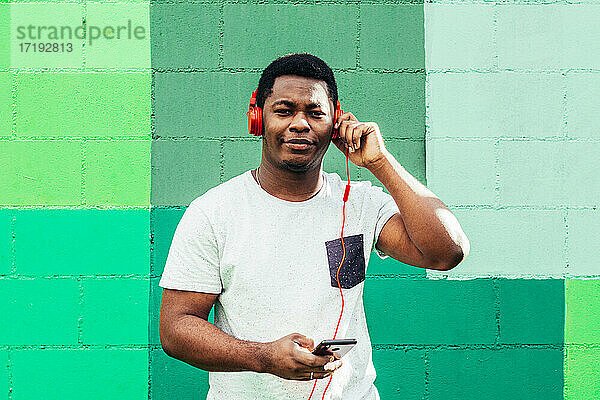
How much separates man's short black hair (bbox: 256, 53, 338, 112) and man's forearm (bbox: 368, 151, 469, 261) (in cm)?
35

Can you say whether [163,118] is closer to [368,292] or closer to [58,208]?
[58,208]

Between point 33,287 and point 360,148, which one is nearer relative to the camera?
point 360,148

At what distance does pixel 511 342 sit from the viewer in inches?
124

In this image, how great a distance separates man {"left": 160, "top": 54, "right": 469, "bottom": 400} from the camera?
2139mm

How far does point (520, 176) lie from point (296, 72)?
137 centimetres

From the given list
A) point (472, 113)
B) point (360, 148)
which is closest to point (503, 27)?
point (472, 113)

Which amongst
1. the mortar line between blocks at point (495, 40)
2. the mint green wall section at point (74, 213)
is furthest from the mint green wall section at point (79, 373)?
the mortar line between blocks at point (495, 40)

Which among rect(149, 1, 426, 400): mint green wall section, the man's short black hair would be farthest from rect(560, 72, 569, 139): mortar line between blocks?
the man's short black hair

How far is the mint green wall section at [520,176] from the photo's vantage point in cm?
314

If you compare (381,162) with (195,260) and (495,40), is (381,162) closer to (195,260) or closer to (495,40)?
(195,260)

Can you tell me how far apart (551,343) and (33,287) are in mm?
2305

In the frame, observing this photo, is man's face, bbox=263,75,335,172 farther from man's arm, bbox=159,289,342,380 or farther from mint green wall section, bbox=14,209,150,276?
mint green wall section, bbox=14,209,150,276

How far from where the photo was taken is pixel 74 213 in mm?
Answer: 3094

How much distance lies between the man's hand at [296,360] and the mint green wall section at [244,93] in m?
1.26
